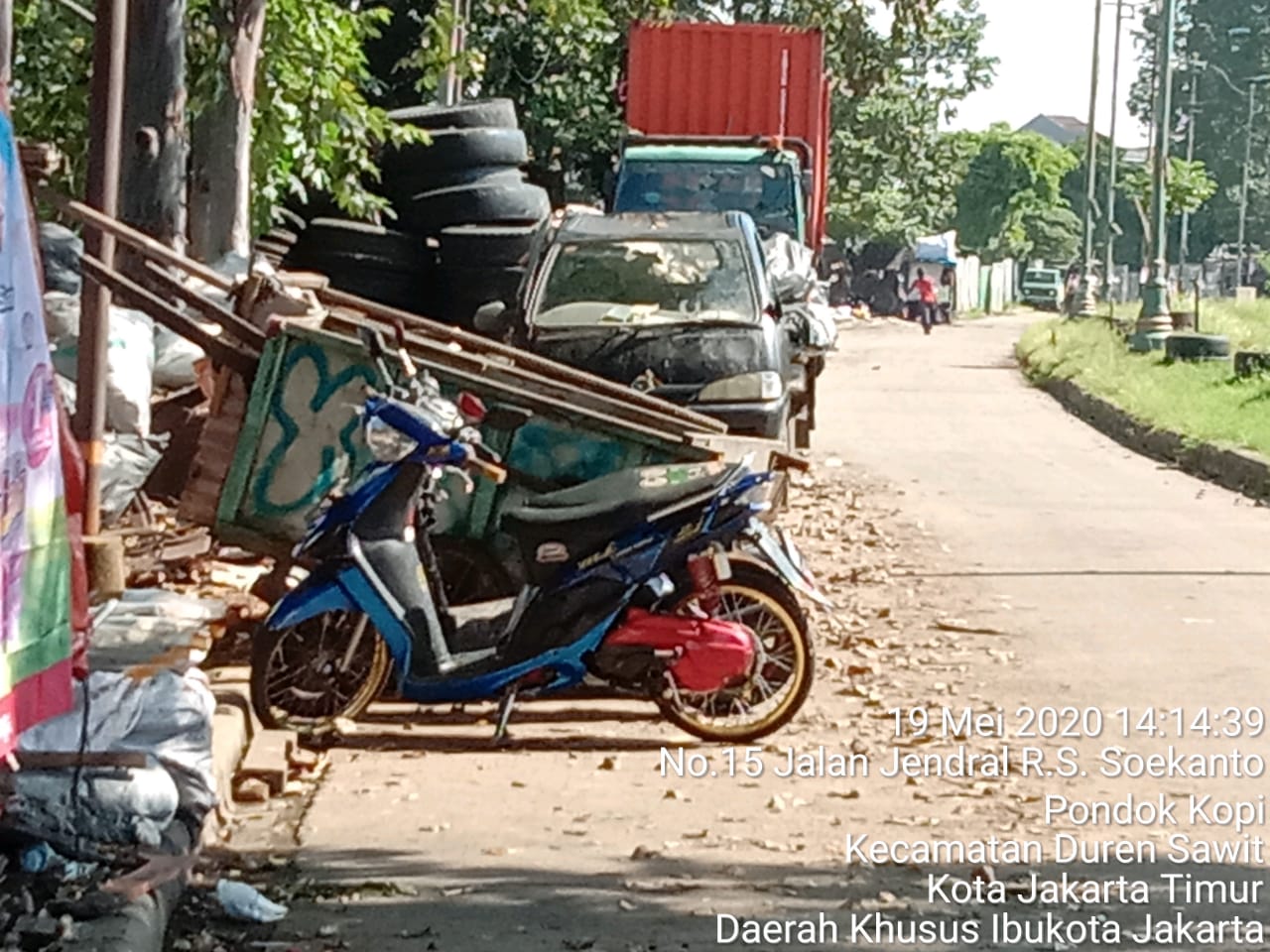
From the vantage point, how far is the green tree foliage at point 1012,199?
302ft

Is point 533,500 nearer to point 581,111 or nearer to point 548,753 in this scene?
point 548,753

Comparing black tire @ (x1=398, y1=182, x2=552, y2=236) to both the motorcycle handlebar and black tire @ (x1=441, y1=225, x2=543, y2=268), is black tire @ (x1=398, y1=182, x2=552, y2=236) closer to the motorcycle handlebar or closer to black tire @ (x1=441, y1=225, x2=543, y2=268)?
black tire @ (x1=441, y1=225, x2=543, y2=268)

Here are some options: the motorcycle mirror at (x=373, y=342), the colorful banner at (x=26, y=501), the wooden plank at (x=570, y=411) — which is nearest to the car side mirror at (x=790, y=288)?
the wooden plank at (x=570, y=411)

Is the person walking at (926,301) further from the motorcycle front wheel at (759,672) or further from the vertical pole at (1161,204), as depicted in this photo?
the motorcycle front wheel at (759,672)

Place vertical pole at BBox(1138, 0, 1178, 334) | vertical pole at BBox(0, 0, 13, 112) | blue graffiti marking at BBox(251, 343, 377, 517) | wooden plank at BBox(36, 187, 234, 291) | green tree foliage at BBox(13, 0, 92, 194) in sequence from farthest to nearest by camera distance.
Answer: vertical pole at BBox(1138, 0, 1178, 334)
green tree foliage at BBox(13, 0, 92, 194)
blue graffiti marking at BBox(251, 343, 377, 517)
wooden plank at BBox(36, 187, 234, 291)
vertical pole at BBox(0, 0, 13, 112)

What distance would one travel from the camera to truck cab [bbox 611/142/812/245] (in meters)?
21.2

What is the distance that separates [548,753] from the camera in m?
8.15

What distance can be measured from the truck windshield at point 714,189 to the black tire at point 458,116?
220cm

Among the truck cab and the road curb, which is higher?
the truck cab

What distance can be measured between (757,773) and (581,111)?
2289cm

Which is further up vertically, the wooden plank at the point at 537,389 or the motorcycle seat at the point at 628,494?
the wooden plank at the point at 537,389

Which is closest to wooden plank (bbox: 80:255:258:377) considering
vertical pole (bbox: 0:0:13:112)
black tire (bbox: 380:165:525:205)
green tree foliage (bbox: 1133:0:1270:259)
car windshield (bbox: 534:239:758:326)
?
vertical pole (bbox: 0:0:13:112)

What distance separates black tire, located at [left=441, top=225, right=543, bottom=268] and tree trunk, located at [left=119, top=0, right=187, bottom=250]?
265 inches

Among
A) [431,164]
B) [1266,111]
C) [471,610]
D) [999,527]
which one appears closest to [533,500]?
[471,610]
